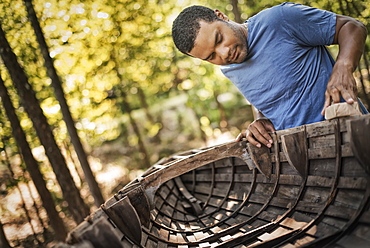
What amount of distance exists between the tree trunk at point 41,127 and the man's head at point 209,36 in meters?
3.68

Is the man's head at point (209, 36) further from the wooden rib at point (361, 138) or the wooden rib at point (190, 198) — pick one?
the wooden rib at point (190, 198)

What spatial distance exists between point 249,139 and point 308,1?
3.72m

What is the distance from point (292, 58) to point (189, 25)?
2.47 ft

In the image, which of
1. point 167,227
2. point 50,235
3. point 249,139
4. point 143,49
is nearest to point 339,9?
point 249,139

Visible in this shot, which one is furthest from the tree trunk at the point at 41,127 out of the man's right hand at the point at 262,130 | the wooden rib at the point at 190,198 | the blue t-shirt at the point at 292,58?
the blue t-shirt at the point at 292,58

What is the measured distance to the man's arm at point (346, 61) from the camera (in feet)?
5.89

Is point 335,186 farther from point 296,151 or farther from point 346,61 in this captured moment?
point 346,61

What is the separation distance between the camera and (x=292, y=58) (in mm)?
2031

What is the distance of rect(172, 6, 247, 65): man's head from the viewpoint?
2035 mm

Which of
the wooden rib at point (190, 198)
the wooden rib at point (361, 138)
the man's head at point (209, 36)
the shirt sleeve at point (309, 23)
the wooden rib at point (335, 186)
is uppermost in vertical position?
the man's head at point (209, 36)

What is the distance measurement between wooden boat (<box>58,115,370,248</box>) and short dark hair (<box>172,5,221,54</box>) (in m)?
1.04

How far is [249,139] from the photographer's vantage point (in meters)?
2.67

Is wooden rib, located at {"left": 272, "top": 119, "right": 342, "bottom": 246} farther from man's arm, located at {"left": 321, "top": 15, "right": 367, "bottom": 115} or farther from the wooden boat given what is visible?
man's arm, located at {"left": 321, "top": 15, "right": 367, "bottom": 115}

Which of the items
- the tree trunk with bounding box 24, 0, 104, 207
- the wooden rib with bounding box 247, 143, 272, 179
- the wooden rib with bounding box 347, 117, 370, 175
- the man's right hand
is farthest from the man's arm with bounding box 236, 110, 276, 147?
the tree trunk with bounding box 24, 0, 104, 207
